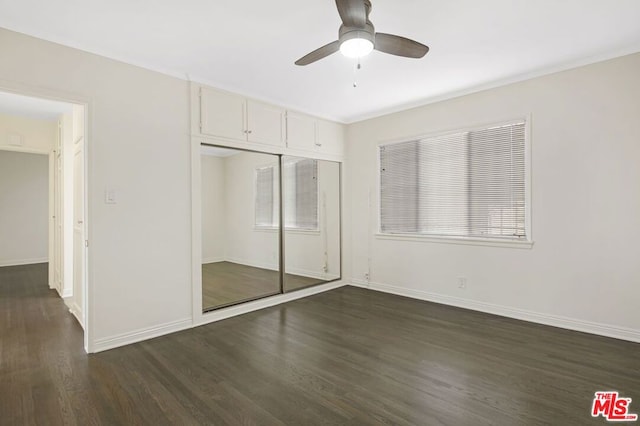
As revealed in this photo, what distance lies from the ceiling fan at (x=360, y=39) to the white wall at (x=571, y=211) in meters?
1.95

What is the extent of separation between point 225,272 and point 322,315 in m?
1.23

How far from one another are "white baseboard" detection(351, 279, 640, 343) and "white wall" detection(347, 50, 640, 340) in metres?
0.01

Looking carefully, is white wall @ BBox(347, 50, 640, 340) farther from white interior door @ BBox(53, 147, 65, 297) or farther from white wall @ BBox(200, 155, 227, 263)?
white interior door @ BBox(53, 147, 65, 297)

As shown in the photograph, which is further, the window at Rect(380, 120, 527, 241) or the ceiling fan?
the window at Rect(380, 120, 527, 241)

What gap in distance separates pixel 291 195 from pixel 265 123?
1.00m

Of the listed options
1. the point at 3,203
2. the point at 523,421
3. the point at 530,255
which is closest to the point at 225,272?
the point at 523,421

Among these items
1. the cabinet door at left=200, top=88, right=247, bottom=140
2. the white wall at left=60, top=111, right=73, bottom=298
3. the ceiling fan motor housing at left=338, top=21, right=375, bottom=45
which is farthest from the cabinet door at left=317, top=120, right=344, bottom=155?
the white wall at left=60, top=111, right=73, bottom=298

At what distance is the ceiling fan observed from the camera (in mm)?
1842

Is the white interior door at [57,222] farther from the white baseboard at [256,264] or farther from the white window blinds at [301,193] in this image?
the white window blinds at [301,193]

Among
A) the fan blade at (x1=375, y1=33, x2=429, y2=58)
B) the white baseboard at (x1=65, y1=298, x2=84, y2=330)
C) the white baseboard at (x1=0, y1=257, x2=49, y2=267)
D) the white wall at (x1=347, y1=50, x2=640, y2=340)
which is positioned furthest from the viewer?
the white baseboard at (x1=0, y1=257, x2=49, y2=267)

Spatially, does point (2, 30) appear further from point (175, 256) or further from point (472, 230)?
point (472, 230)

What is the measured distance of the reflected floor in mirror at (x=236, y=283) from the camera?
3668 mm

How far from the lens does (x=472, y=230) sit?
3.94 m

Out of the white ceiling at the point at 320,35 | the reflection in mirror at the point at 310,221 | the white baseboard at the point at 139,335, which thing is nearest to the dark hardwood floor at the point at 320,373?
the white baseboard at the point at 139,335
